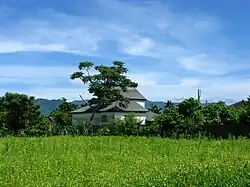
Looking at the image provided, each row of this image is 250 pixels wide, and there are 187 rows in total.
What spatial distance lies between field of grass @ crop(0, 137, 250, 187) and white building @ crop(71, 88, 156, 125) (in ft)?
82.9

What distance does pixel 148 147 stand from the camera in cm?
1403

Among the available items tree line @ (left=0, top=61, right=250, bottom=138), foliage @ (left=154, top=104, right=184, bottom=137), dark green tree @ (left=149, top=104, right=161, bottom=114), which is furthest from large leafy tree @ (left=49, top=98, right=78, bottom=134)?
foliage @ (left=154, top=104, right=184, bottom=137)

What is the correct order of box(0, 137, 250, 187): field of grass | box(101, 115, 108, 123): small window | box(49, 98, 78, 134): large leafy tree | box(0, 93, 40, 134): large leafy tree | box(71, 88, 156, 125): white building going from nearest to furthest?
box(0, 137, 250, 187): field of grass < box(0, 93, 40, 134): large leafy tree < box(71, 88, 156, 125): white building < box(101, 115, 108, 123): small window < box(49, 98, 78, 134): large leafy tree

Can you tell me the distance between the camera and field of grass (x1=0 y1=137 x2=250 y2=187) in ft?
21.8

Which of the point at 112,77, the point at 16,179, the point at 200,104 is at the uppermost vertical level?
the point at 112,77

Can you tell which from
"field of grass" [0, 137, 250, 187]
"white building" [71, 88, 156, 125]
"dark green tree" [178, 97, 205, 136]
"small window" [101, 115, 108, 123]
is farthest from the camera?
"small window" [101, 115, 108, 123]

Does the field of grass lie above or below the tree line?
below

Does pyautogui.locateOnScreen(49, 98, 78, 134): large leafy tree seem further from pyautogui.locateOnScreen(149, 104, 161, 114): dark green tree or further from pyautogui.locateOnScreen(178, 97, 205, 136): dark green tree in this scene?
A: pyautogui.locateOnScreen(178, 97, 205, 136): dark green tree

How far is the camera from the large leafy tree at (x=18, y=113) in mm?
33219

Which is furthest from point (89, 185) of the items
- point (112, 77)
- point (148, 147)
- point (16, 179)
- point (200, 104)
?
point (112, 77)

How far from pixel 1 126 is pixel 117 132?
10497 mm

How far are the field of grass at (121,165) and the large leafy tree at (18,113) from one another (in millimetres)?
19309

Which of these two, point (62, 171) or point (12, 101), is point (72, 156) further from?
point (12, 101)

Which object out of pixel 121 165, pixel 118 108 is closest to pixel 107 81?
pixel 118 108
